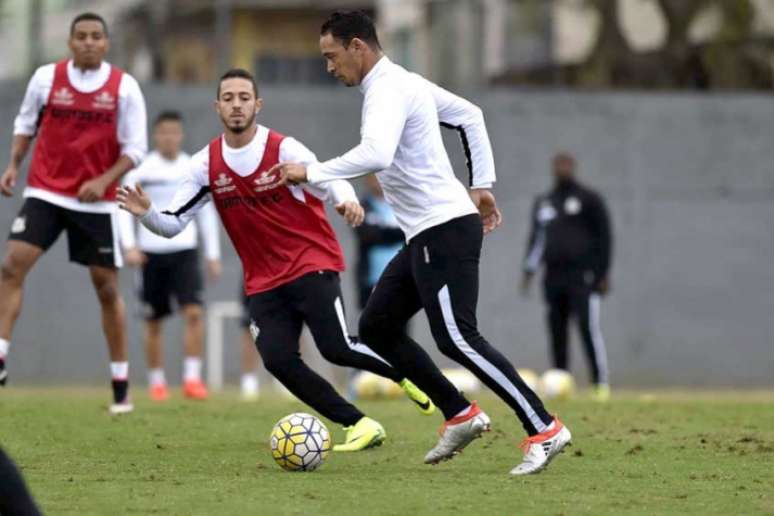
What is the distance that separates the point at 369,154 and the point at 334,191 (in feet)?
3.14

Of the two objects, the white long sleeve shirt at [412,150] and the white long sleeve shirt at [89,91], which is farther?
the white long sleeve shirt at [89,91]

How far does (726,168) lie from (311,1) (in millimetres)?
6167

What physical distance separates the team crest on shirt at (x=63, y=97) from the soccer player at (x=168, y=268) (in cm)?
350

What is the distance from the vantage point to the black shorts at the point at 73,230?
11.6 metres

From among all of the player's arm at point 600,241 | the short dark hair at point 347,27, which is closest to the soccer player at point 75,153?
the short dark hair at point 347,27

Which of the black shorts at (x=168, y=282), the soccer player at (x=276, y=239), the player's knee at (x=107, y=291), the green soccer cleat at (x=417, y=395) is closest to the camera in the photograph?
the soccer player at (x=276, y=239)

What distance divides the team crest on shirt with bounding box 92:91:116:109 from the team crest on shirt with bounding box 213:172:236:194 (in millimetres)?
2348

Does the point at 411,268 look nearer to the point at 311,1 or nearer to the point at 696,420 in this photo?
the point at 696,420

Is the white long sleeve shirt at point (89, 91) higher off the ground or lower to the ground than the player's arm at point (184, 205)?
higher

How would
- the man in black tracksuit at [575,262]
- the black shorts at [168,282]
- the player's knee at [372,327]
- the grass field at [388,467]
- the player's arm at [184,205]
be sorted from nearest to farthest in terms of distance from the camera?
the grass field at [388,467] → the player's knee at [372,327] → the player's arm at [184,205] → the black shorts at [168,282] → the man in black tracksuit at [575,262]

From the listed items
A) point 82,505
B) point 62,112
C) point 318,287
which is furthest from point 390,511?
point 62,112

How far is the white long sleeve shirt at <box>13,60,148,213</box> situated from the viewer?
11688 mm

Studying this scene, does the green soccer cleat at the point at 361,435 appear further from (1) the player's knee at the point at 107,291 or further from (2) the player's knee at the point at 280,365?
(1) the player's knee at the point at 107,291

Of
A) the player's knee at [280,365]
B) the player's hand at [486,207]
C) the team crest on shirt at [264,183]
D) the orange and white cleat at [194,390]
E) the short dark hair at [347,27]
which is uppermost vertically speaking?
the short dark hair at [347,27]
